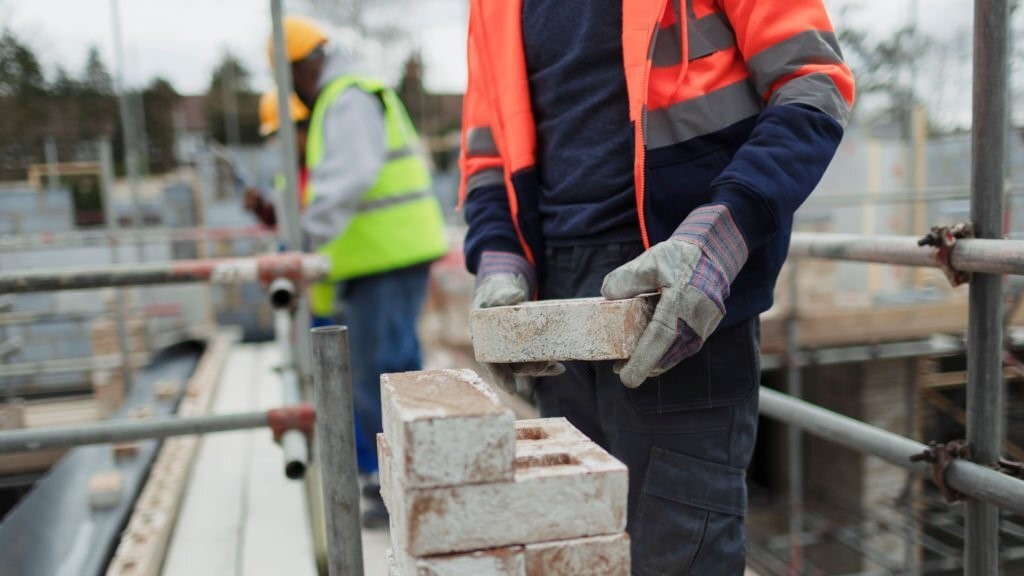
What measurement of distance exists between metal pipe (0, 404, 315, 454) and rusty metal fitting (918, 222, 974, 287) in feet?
6.94

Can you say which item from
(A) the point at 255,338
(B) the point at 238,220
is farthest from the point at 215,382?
(B) the point at 238,220

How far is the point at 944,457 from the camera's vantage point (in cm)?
189

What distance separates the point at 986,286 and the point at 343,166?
2.60 m

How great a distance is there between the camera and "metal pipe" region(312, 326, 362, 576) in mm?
1565

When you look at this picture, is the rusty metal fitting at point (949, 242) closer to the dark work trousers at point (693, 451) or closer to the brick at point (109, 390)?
the dark work trousers at point (693, 451)

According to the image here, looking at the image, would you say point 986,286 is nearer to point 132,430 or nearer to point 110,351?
point 132,430

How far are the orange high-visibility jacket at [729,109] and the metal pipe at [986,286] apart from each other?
0.46m

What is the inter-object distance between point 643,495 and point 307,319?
116 inches

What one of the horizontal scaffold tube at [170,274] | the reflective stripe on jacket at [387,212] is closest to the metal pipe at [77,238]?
the reflective stripe on jacket at [387,212]

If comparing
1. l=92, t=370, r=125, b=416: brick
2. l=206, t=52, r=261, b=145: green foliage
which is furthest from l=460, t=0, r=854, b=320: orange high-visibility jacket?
l=206, t=52, r=261, b=145: green foliage

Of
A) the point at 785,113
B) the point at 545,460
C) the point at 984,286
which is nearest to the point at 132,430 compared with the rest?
the point at 545,460

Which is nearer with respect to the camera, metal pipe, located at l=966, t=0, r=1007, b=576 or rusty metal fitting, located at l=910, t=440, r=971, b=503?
metal pipe, located at l=966, t=0, r=1007, b=576

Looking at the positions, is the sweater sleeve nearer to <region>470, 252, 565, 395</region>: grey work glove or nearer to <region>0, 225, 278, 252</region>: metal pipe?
<region>470, 252, 565, 395</region>: grey work glove

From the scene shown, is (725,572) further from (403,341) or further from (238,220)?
(238,220)
